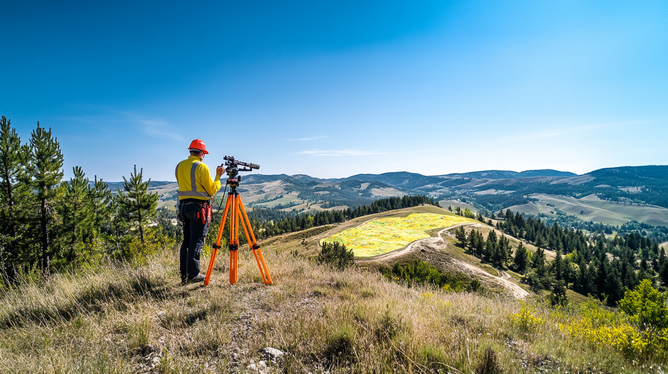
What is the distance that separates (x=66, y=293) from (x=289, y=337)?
4674 mm

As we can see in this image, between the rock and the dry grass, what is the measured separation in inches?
3.9

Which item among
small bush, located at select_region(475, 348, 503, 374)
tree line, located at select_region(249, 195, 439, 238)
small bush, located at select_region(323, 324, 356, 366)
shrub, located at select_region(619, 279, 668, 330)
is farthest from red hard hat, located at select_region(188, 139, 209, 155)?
tree line, located at select_region(249, 195, 439, 238)

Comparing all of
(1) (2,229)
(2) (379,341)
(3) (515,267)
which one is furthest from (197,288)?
(3) (515,267)

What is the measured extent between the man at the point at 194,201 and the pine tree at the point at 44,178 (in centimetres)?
2435

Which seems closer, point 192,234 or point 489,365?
point 489,365

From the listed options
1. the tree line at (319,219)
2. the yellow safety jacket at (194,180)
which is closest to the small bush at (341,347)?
the yellow safety jacket at (194,180)

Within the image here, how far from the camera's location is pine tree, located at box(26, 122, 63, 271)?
1983 cm

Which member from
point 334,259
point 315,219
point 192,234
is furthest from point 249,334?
point 315,219

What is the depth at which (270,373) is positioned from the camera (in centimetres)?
281

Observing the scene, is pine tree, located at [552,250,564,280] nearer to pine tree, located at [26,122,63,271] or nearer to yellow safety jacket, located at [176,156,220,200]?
yellow safety jacket, located at [176,156,220,200]

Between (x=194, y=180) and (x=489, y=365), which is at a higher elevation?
(x=194, y=180)

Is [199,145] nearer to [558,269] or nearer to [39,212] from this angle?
[39,212]

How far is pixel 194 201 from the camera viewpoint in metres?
5.31

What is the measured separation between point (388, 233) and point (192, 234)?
70.4 m
